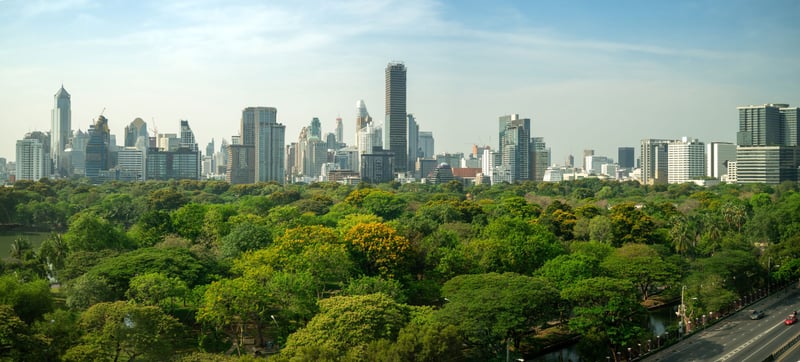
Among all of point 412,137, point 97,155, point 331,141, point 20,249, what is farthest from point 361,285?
point 331,141

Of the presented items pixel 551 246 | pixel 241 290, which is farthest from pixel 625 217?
pixel 241 290

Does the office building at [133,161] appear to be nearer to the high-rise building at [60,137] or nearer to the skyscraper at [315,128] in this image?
the high-rise building at [60,137]

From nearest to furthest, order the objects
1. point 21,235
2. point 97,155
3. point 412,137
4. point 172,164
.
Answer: point 21,235
point 97,155
point 172,164
point 412,137

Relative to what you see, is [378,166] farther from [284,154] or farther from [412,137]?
[412,137]

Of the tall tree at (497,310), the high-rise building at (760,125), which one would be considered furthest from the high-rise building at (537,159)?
the tall tree at (497,310)

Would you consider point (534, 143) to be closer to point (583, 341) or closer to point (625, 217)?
point (625, 217)
